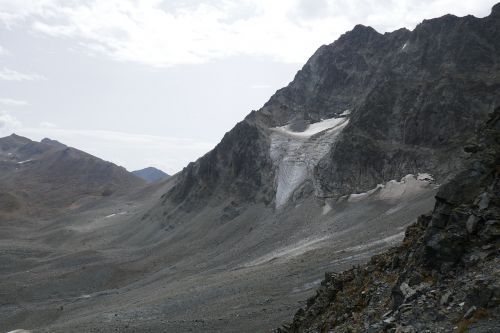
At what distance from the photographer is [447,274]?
49.9 ft

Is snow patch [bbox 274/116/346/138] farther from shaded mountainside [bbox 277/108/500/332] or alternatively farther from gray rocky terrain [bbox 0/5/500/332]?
shaded mountainside [bbox 277/108/500/332]

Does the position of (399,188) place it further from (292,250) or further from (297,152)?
(297,152)

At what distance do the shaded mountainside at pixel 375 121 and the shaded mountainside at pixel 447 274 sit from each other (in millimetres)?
48003

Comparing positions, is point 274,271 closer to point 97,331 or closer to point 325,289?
point 97,331

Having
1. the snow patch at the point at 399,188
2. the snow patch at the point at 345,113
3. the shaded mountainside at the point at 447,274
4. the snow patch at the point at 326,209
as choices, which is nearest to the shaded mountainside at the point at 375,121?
the snow patch at the point at 345,113

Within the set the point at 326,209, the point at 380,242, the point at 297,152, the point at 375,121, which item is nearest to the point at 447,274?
the point at 380,242

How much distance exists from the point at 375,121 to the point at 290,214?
23.4 m

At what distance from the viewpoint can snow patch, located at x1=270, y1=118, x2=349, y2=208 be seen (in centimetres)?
Answer: 8232

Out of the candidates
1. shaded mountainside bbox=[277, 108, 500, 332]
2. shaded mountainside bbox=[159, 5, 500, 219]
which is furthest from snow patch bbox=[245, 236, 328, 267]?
shaded mountainside bbox=[277, 108, 500, 332]

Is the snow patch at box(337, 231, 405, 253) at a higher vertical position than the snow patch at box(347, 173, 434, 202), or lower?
lower

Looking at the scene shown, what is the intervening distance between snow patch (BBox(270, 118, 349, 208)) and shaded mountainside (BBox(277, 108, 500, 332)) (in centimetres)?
5874

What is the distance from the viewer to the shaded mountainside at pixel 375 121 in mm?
73688

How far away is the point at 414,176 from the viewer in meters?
67.4

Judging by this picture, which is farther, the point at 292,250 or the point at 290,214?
the point at 290,214
